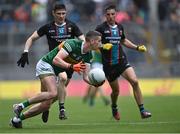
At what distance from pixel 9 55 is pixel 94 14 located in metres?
3.99

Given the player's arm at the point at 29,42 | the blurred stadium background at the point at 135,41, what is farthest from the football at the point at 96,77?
the blurred stadium background at the point at 135,41

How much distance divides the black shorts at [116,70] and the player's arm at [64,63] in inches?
115

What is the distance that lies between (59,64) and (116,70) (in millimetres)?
3155

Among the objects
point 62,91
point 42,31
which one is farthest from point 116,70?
point 42,31

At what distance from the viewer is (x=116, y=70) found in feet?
57.6

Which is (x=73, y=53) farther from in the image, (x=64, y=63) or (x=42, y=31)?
(x=42, y=31)

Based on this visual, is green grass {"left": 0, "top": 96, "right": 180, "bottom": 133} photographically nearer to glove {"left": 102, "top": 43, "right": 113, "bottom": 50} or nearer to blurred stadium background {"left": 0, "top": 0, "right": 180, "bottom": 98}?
glove {"left": 102, "top": 43, "right": 113, "bottom": 50}

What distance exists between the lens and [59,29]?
1717cm

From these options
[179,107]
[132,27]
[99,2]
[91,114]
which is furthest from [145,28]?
[91,114]

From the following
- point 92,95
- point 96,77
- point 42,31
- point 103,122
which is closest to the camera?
point 96,77

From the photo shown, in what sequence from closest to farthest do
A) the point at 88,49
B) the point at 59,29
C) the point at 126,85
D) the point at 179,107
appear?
the point at 88,49 < the point at 59,29 < the point at 179,107 < the point at 126,85

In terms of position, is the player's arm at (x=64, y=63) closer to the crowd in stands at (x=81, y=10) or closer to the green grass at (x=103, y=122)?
the green grass at (x=103, y=122)

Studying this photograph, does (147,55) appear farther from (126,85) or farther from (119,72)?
(119,72)

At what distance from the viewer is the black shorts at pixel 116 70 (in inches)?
690
